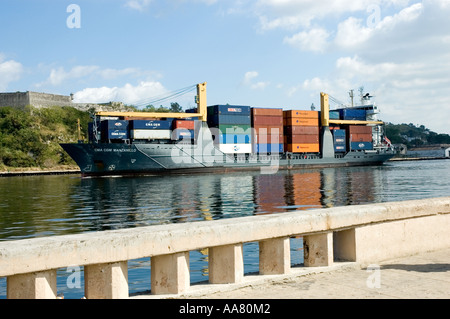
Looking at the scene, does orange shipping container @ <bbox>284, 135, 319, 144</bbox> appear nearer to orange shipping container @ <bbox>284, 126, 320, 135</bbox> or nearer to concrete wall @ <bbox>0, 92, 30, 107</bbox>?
orange shipping container @ <bbox>284, 126, 320, 135</bbox>

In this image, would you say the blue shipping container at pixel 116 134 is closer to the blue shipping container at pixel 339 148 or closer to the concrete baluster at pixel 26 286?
the blue shipping container at pixel 339 148

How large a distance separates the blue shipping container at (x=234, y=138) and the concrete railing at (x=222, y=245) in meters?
64.7

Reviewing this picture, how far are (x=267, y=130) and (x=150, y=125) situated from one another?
21174 millimetres

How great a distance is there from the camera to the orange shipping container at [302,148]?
260 ft

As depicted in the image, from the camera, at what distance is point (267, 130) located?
76.3m

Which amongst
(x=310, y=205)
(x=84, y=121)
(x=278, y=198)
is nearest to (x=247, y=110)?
(x=278, y=198)

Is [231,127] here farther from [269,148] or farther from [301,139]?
[301,139]

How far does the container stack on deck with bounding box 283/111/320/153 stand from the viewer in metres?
79.6

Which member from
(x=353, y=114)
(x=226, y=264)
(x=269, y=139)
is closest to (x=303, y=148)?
(x=269, y=139)

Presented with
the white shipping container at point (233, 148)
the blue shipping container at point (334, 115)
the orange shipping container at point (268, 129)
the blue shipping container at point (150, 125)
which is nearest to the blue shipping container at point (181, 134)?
the blue shipping container at point (150, 125)

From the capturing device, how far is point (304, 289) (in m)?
4.95

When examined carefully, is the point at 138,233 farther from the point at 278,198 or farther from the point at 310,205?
the point at 278,198

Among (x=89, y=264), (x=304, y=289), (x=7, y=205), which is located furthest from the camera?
(x=7, y=205)
